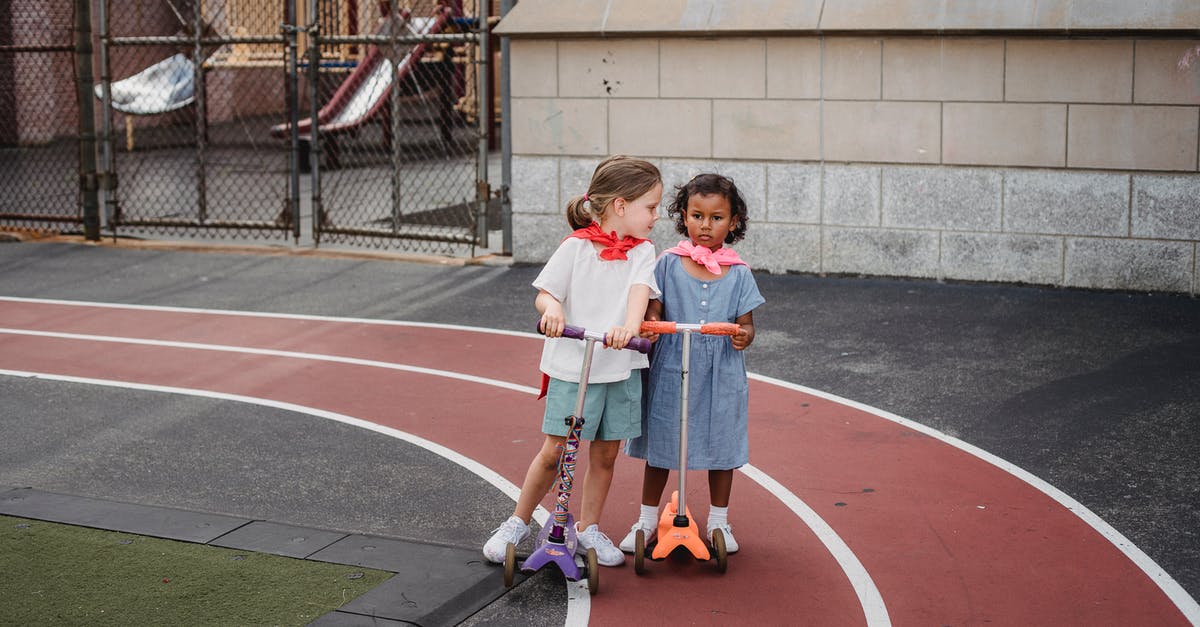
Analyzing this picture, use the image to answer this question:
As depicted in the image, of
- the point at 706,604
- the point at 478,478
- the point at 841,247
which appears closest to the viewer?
the point at 706,604

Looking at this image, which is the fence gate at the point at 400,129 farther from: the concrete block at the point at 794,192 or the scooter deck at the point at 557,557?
the scooter deck at the point at 557,557

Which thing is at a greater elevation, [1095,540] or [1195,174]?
[1195,174]

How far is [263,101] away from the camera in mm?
28094

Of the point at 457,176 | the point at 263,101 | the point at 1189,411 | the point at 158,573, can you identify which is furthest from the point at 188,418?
the point at 263,101

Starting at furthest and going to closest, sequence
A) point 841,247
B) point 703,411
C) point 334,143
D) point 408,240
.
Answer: point 334,143, point 408,240, point 841,247, point 703,411

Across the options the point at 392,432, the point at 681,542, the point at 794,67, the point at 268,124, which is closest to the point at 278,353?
the point at 392,432

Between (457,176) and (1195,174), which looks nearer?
(1195,174)

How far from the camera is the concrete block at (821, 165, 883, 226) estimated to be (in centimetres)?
1179

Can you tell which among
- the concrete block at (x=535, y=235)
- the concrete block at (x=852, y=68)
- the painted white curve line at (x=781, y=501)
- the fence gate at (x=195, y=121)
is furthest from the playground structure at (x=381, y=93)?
the painted white curve line at (x=781, y=501)

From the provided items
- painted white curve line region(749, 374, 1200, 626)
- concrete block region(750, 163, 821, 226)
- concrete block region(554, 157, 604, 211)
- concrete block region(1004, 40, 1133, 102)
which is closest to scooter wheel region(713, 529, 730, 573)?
painted white curve line region(749, 374, 1200, 626)

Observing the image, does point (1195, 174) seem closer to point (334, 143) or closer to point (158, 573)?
point (158, 573)

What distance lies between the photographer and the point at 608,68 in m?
12.5

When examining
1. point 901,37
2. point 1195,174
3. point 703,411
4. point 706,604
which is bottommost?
point 706,604

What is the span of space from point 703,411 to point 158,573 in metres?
2.24
